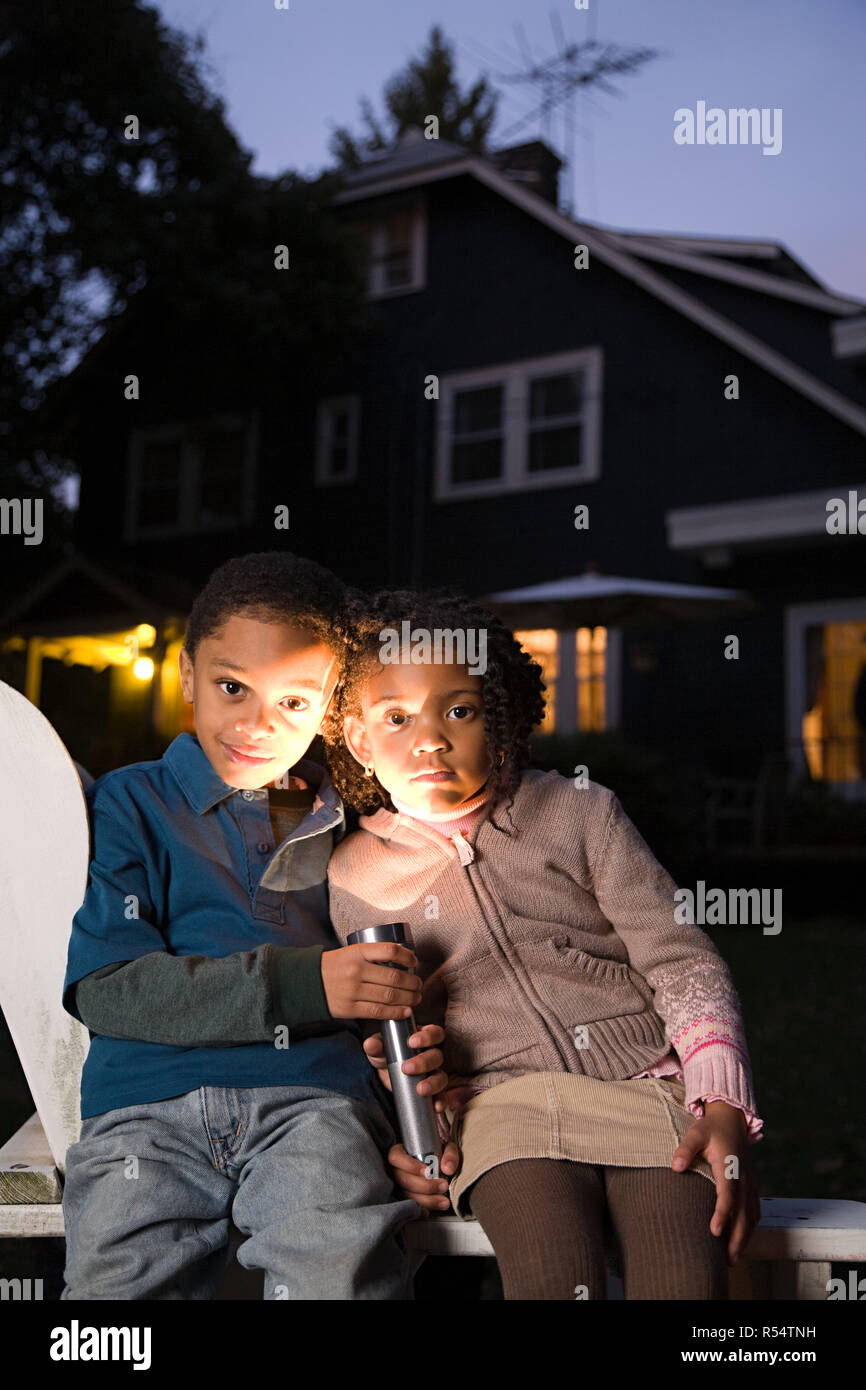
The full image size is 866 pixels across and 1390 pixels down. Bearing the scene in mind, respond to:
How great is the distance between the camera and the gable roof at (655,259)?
10.9 metres

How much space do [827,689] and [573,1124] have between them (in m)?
10.4

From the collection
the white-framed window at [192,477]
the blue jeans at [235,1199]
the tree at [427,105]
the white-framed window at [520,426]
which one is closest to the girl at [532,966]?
the blue jeans at [235,1199]

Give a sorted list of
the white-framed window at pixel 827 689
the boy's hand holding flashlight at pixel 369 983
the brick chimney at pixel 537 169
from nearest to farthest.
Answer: the boy's hand holding flashlight at pixel 369 983 < the white-framed window at pixel 827 689 < the brick chimney at pixel 537 169

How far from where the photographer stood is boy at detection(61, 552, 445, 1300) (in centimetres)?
156

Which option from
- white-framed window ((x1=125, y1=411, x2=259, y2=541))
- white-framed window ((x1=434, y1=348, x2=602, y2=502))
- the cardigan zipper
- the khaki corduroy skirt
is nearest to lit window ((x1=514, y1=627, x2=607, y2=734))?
white-framed window ((x1=434, y1=348, x2=602, y2=502))

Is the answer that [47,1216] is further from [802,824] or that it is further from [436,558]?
[436,558]

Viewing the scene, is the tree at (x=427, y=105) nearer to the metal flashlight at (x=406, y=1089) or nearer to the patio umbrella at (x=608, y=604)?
the patio umbrella at (x=608, y=604)

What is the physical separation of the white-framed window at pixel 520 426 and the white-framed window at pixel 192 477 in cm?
239

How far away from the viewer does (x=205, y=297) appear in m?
12.6

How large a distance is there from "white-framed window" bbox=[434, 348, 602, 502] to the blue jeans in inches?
425

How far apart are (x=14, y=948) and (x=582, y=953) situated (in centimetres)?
85

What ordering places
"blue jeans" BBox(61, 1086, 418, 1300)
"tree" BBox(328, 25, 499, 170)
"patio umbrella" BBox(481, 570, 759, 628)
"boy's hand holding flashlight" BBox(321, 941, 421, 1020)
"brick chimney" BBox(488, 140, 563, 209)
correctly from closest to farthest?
1. "blue jeans" BBox(61, 1086, 418, 1300)
2. "boy's hand holding flashlight" BBox(321, 941, 421, 1020)
3. "patio umbrella" BBox(481, 570, 759, 628)
4. "brick chimney" BBox(488, 140, 563, 209)
5. "tree" BBox(328, 25, 499, 170)

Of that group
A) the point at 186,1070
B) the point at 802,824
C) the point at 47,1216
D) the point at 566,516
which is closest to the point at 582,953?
the point at 186,1070

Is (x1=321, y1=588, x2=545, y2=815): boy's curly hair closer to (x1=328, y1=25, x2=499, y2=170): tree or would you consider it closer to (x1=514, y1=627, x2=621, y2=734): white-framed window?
(x1=514, y1=627, x2=621, y2=734): white-framed window
